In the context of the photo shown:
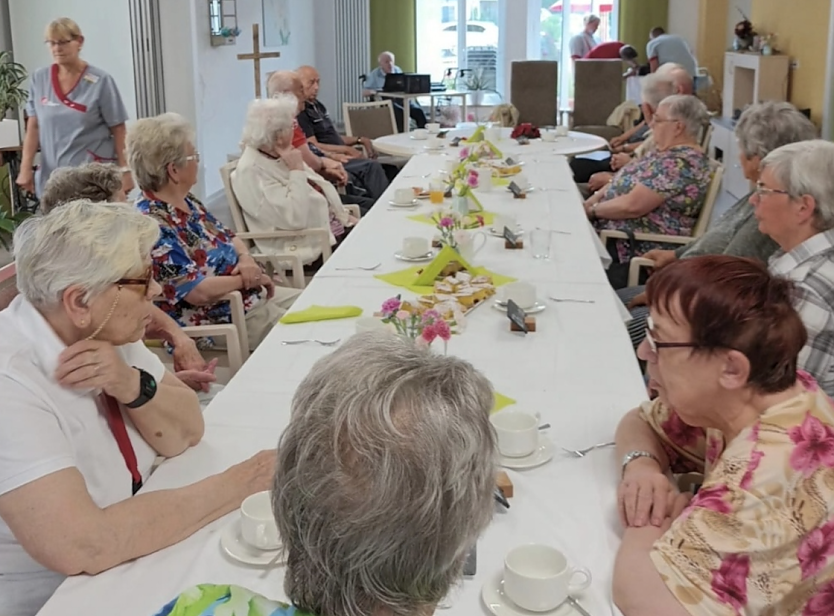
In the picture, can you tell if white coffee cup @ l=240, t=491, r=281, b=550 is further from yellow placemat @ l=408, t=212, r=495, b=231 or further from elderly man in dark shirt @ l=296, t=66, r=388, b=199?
elderly man in dark shirt @ l=296, t=66, r=388, b=199

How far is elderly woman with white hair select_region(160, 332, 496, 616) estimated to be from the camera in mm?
935

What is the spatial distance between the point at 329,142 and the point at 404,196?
286cm

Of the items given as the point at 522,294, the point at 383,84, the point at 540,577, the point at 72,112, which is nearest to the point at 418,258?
the point at 522,294

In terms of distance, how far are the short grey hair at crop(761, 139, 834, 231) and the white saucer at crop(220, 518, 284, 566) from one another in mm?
1689

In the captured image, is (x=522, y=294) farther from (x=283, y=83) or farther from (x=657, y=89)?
(x=283, y=83)

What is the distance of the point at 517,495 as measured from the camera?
5.51 ft

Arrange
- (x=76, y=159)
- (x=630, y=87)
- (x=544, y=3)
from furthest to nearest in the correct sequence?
1. (x=544, y=3)
2. (x=630, y=87)
3. (x=76, y=159)

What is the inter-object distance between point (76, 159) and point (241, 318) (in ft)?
7.96

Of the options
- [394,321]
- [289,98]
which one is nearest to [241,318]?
[394,321]

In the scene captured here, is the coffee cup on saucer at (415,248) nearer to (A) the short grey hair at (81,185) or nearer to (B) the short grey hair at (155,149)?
(B) the short grey hair at (155,149)

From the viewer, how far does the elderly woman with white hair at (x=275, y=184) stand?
416 centimetres

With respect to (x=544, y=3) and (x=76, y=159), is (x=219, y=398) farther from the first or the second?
(x=544, y=3)

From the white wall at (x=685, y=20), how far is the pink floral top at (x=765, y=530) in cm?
1027

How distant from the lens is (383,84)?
1065 cm
